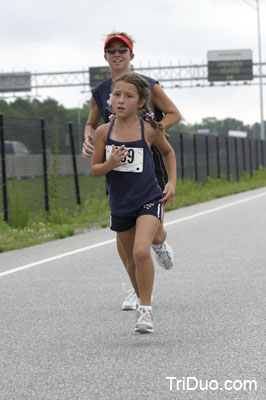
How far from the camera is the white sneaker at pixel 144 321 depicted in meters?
5.92

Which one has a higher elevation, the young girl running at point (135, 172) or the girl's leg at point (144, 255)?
the young girl running at point (135, 172)

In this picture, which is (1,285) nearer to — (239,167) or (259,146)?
(239,167)

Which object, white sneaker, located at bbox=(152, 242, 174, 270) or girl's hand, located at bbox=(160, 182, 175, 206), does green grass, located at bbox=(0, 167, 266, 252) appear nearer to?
white sneaker, located at bbox=(152, 242, 174, 270)

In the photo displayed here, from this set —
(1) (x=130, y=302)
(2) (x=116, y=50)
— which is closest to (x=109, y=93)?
(2) (x=116, y=50)

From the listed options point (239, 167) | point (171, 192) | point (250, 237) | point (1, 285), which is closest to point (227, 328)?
point (171, 192)

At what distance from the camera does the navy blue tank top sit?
602 centimetres

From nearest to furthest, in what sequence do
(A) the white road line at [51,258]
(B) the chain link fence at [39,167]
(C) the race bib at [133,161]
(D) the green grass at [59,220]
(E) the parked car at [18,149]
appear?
(C) the race bib at [133,161] < (A) the white road line at [51,258] < (D) the green grass at [59,220] < (B) the chain link fence at [39,167] < (E) the parked car at [18,149]

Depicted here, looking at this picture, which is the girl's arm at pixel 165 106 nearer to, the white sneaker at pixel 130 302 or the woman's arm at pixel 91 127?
the woman's arm at pixel 91 127

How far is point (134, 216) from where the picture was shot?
6.08m

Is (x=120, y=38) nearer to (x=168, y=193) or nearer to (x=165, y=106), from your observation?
(x=165, y=106)

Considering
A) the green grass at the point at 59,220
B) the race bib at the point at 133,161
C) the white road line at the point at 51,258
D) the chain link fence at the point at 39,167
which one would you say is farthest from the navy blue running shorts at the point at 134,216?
the chain link fence at the point at 39,167

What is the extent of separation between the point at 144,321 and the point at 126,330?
36 cm

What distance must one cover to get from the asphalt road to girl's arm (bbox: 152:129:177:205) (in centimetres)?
95

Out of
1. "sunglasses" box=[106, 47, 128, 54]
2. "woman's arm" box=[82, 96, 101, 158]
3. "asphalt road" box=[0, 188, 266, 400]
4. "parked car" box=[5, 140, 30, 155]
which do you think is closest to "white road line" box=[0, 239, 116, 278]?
"asphalt road" box=[0, 188, 266, 400]
